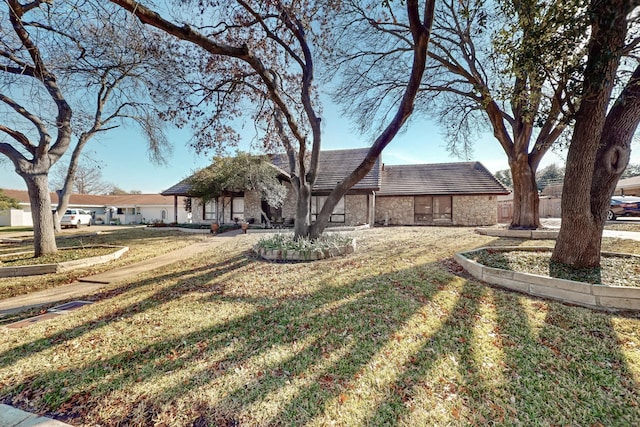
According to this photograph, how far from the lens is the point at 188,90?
732 centimetres

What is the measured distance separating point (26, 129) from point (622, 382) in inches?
541

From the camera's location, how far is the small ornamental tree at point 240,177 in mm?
14031

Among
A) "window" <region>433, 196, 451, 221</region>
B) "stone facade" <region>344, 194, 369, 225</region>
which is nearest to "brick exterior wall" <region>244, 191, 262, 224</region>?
"stone facade" <region>344, 194, 369, 225</region>

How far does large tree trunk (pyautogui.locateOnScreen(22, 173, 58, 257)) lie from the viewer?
7598 mm

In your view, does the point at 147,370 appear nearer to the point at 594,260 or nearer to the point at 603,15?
the point at 603,15

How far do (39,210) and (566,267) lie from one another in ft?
44.1

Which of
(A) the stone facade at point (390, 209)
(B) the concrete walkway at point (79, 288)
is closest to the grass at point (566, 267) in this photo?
(B) the concrete walkway at point (79, 288)

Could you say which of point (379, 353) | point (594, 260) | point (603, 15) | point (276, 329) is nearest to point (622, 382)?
point (379, 353)

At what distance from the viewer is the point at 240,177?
46.2ft

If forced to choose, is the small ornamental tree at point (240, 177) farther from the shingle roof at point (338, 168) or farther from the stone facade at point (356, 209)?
the stone facade at point (356, 209)

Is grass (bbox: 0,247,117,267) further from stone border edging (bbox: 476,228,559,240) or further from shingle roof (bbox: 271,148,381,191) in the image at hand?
stone border edging (bbox: 476,228,559,240)

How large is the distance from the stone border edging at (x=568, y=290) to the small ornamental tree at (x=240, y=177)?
11521 mm

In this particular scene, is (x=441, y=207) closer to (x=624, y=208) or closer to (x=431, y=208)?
(x=431, y=208)

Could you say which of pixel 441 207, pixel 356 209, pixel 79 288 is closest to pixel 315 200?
pixel 356 209
